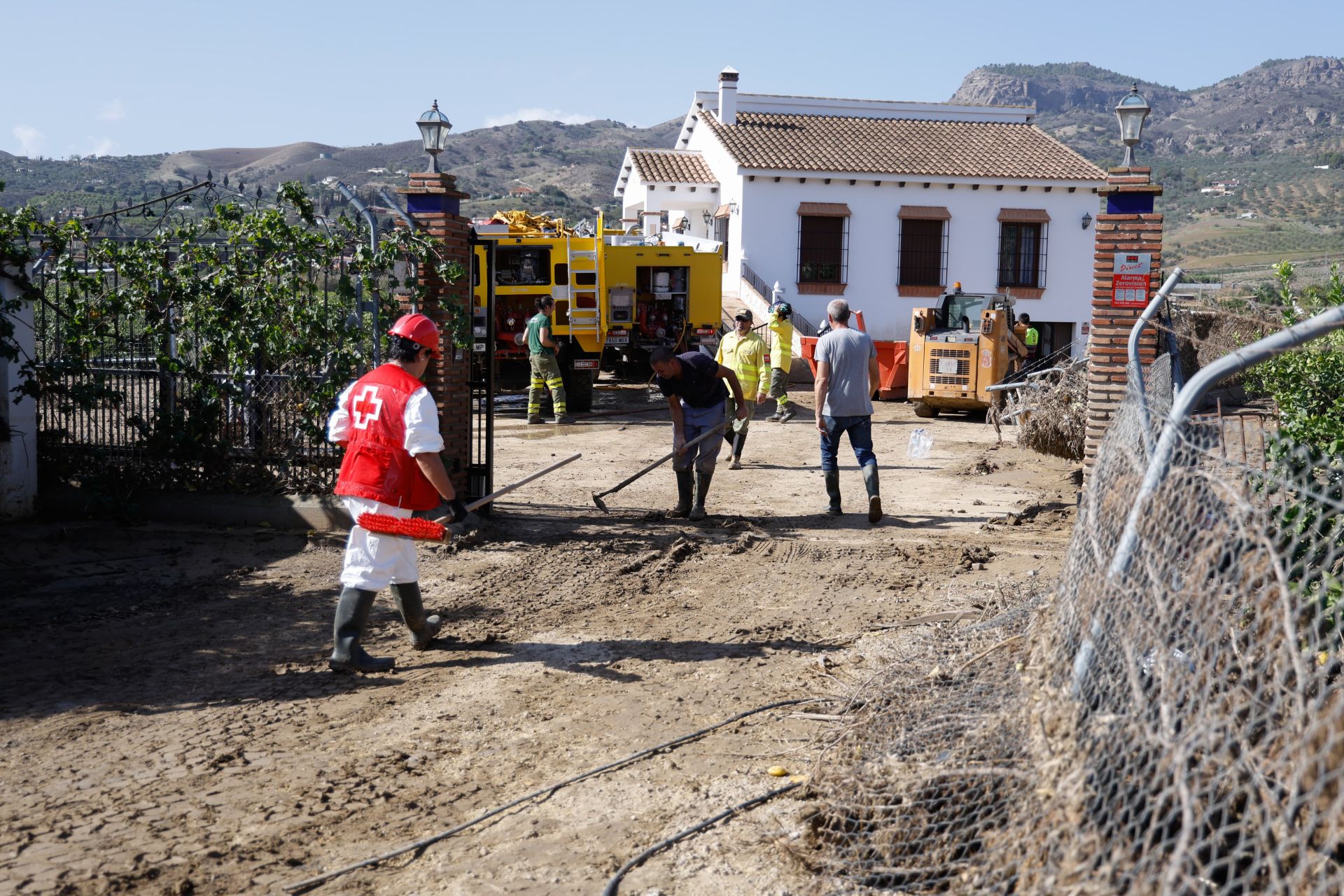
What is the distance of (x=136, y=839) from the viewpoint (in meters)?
4.14

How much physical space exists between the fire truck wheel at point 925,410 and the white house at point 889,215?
1003 centimetres

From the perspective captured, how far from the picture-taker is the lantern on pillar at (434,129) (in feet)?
32.4

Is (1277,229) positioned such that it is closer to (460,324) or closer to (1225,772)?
(460,324)

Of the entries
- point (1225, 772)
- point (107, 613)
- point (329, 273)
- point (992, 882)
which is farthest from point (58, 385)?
point (1225, 772)

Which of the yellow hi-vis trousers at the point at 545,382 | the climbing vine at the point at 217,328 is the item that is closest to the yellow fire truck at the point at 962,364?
the yellow hi-vis trousers at the point at 545,382

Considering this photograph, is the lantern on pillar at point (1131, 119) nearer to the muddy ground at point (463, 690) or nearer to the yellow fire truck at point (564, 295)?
the muddy ground at point (463, 690)

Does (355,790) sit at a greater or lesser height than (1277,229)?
lesser

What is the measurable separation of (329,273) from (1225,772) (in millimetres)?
7712

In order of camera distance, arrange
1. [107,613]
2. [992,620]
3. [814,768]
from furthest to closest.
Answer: [107,613]
[992,620]
[814,768]

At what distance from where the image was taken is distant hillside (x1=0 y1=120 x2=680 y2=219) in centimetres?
7181

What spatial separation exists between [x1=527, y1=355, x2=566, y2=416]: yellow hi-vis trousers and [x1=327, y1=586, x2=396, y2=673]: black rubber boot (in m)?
10.9

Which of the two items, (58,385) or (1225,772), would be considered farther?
(58,385)

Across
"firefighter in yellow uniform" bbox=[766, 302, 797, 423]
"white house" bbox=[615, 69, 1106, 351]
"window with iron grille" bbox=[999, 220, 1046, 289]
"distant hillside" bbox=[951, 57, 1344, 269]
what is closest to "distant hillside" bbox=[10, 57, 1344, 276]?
"distant hillside" bbox=[951, 57, 1344, 269]

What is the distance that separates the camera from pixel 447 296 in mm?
9320
